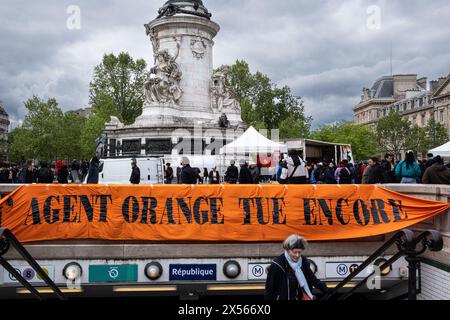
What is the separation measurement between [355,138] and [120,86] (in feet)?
132

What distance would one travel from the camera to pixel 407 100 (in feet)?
328

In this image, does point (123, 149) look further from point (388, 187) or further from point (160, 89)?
point (388, 187)

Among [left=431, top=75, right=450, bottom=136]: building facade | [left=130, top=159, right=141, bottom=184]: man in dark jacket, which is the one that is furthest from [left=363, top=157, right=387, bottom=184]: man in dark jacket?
[left=431, top=75, right=450, bottom=136]: building facade

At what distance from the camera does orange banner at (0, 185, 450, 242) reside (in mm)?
8984

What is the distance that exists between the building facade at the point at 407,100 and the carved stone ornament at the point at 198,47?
57.0 metres

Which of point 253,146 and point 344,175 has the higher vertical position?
point 253,146

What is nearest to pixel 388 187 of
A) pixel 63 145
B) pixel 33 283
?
pixel 33 283

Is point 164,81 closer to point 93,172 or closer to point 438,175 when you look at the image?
point 93,172

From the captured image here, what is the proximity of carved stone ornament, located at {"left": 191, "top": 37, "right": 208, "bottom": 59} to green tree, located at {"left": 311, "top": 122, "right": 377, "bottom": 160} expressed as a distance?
5139 cm

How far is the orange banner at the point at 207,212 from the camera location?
898 cm

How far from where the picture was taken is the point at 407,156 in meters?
14.1

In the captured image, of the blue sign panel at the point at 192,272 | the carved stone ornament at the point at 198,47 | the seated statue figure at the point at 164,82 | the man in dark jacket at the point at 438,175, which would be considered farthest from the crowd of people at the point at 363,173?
the carved stone ornament at the point at 198,47

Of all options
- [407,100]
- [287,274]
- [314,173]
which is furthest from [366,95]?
[287,274]

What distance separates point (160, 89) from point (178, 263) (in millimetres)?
25221
